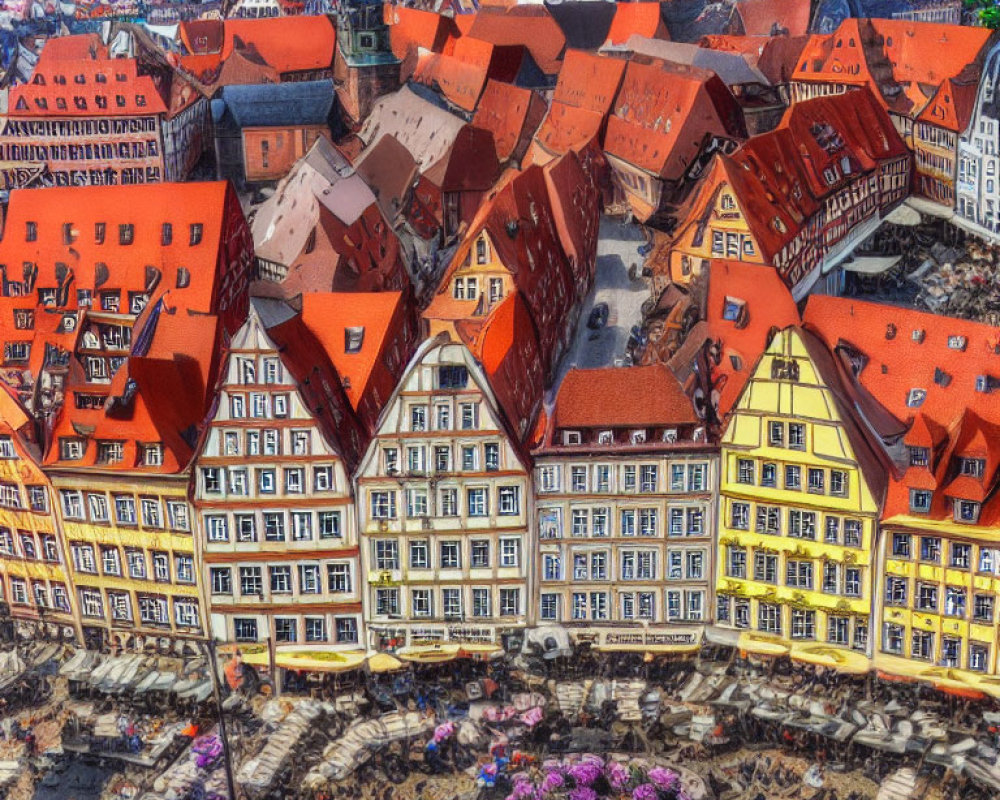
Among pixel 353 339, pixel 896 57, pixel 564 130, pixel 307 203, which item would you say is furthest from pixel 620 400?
pixel 896 57

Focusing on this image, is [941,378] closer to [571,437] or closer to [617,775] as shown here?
[571,437]

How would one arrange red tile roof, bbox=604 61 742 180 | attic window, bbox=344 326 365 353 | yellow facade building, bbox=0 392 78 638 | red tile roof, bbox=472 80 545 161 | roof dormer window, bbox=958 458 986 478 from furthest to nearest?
red tile roof, bbox=472 80 545 161 < red tile roof, bbox=604 61 742 180 < attic window, bbox=344 326 365 353 < yellow facade building, bbox=0 392 78 638 < roof dormer window, bbox=958 458 986 478

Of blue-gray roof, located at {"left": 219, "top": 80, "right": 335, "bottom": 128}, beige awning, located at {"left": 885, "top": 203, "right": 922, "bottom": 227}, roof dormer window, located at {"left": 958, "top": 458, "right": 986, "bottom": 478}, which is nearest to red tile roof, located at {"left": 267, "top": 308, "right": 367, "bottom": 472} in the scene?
roof dormer window, located at {"left": 958, "top": 458, "right": 986, "bottom": 478}

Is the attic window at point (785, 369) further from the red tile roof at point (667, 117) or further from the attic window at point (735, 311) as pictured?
the red tile roof at point (667, 117)

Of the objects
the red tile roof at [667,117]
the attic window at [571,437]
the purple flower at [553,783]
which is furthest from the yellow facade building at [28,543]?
the red tile roof at [667,117]

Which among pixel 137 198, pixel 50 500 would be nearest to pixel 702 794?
pixel 50 500

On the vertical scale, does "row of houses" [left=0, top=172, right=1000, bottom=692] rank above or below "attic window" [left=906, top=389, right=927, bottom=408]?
below

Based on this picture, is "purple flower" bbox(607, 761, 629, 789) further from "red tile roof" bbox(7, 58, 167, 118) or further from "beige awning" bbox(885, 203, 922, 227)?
"red tile roof" bbox(7, 58, 167, 118)
